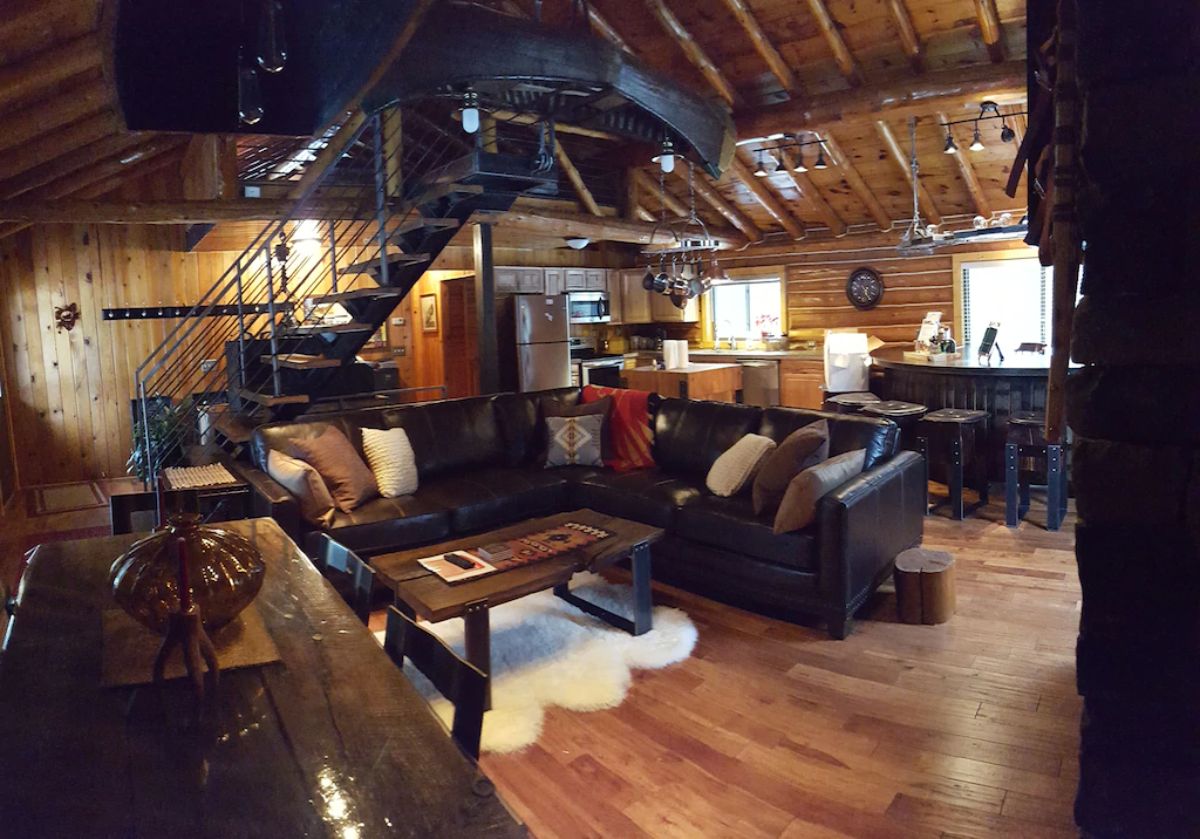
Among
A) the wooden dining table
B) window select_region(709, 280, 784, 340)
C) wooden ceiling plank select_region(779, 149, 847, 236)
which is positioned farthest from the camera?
window select_region(709, 280, 784, 340)

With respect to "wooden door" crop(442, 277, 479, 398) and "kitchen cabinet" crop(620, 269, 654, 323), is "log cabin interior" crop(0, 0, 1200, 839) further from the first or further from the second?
"kitchen cabinet" crop(620, 269, 654, 323)

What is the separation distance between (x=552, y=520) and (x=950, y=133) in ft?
18.6

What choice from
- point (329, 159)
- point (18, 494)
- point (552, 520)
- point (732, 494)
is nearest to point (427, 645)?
point (552, 520)

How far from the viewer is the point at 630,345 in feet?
37.3

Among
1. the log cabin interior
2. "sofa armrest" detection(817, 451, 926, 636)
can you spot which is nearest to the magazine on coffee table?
the log cabin interior

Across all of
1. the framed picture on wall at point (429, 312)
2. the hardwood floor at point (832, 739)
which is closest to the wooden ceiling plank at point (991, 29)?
the hardwood floor at point (832, 739)

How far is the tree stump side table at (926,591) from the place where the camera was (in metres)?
3.74

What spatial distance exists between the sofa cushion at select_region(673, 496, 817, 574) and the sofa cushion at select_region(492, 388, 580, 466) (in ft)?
5.02

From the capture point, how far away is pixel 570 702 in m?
3.12

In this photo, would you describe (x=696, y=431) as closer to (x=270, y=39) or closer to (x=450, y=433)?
(x=450, y=433)

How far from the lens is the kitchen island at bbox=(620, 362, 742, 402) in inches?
317

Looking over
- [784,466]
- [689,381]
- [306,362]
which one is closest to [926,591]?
[784,466]

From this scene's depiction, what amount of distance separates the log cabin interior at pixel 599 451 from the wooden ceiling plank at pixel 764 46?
0.04 meters

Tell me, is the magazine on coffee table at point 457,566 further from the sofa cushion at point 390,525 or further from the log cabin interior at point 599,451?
the sofa cushion at point 390,525
